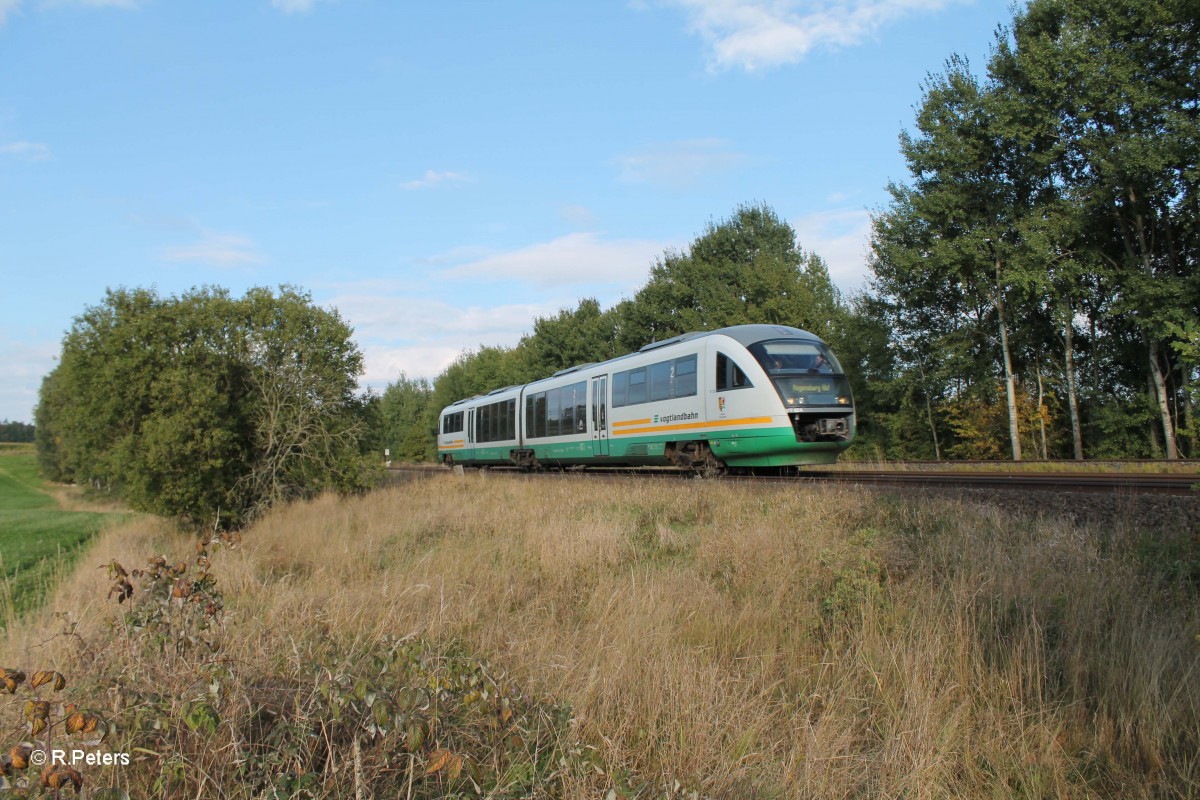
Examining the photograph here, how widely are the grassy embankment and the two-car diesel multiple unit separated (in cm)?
531

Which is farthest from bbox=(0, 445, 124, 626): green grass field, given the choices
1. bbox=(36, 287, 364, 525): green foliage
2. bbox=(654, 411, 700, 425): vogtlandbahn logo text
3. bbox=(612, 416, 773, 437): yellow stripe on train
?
bbox=(654, 411, 700, 425): vogtlandbahn logo text

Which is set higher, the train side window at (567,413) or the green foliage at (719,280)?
the green foliage at (719,280)

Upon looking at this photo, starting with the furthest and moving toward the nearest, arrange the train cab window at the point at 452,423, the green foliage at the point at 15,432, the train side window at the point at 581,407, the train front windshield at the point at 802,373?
1. the green foliage at the point at 15,432
2. the train cab window at the point at 452,423
3. the train side window at the point at 581,407
4. the train front windshield at the point at 802,373

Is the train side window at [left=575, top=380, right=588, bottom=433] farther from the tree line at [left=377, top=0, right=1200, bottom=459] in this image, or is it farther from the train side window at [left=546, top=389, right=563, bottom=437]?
the tree line at [left=377, top=0, right=1200, bottom=459]

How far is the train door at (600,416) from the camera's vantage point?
1881cm

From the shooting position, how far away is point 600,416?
19.1 m

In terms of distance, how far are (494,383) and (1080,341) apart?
45708mm

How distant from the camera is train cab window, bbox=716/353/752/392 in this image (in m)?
13.7

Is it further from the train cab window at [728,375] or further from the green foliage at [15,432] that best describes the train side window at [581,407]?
the green foliage at [15,432]

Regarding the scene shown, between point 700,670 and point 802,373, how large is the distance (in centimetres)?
955

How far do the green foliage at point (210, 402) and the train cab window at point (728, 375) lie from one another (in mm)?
8710

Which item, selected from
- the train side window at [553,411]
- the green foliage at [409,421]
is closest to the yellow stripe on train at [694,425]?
the train side window at [553,411]

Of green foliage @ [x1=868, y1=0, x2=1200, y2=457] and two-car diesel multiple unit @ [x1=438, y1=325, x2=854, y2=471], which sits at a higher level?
green foliage @ [x1=868, y1=0, x2=1200, y2=457]

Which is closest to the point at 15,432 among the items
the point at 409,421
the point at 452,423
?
the point at 409,421
